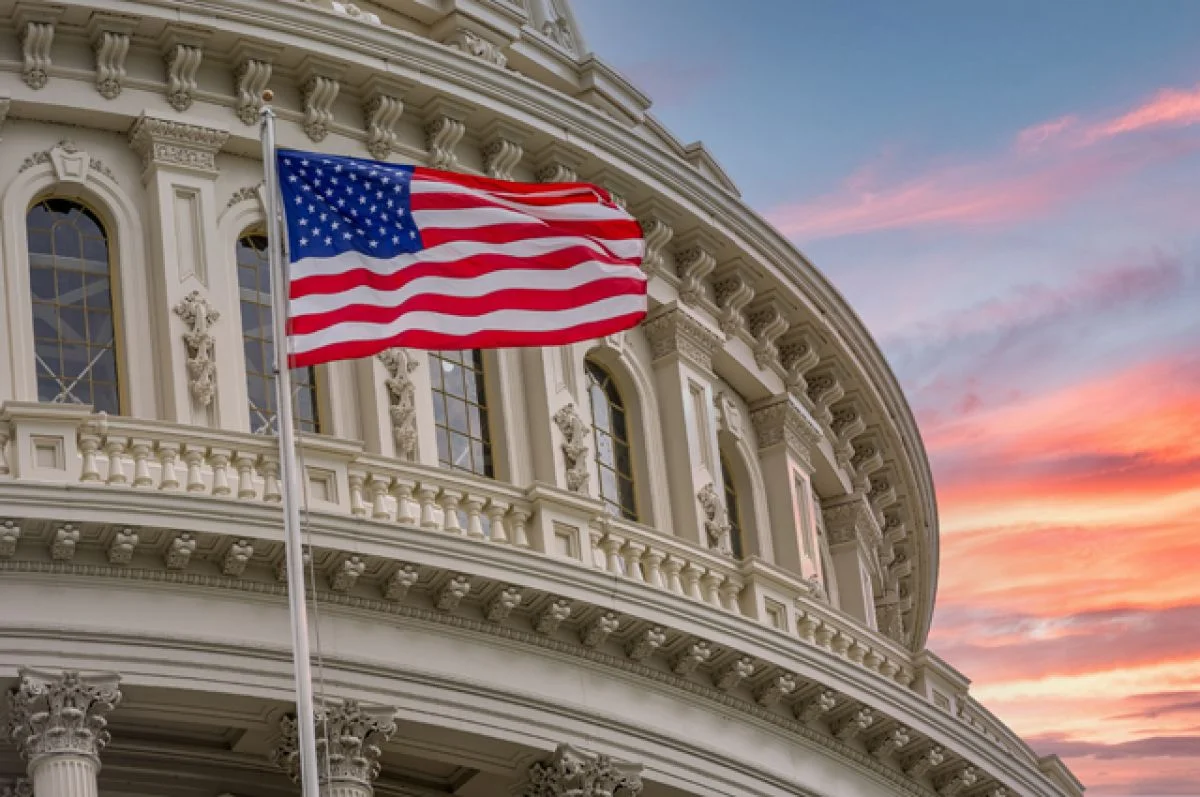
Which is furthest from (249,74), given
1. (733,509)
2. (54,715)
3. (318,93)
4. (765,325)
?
(54,715)

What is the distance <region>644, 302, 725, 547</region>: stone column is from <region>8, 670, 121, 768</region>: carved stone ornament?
1362cm

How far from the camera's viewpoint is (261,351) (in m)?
43.4

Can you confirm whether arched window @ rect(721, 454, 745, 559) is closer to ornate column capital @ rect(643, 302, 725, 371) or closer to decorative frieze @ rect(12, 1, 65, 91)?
ornate column capital @ rect(643, 302, 725, 371)

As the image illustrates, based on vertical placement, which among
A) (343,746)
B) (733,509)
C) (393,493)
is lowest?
(343,746)

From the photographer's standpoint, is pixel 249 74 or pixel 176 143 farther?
pixel 249 74

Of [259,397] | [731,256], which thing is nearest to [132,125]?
[259,397]

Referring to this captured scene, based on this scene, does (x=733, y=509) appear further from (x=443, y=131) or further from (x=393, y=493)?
(x=393, y=493)

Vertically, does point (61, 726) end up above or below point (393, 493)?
below

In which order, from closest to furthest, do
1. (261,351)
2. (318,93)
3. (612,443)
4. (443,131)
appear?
(261,351)
(318,93)
(443,131)
(612,443)

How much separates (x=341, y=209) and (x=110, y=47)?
366 inches

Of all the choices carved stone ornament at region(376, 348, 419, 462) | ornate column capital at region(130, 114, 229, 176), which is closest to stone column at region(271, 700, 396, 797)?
carved stone ornament at region(376, 348, 419, 462)

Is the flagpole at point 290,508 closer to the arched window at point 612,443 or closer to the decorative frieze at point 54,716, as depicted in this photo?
the decorative frieze at point 54,716

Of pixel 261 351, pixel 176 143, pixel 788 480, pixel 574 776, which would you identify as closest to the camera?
pixel 574 776

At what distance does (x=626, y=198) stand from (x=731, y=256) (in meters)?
2.35
